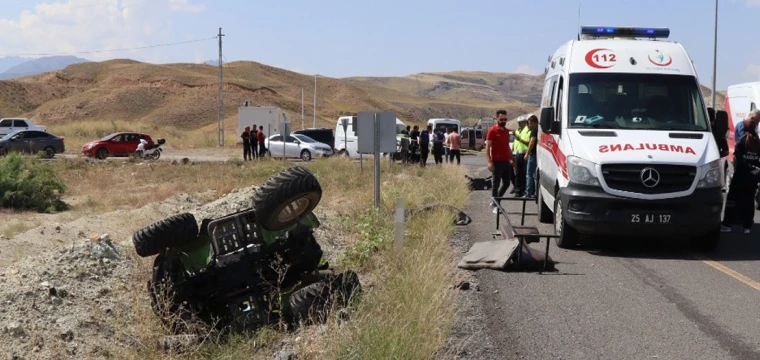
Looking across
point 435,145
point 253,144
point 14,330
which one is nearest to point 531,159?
point 14,330

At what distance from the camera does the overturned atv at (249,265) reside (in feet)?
27.7

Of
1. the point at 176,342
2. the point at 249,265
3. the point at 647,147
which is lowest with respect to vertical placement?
the point at 176,342

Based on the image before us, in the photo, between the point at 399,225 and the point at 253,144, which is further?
the point at 253,144

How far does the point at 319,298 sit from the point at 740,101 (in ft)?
48.2

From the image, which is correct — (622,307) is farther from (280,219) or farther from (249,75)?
(249,75)

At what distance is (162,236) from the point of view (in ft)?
27.6

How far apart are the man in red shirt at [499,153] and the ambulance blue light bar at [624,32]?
9.75ft

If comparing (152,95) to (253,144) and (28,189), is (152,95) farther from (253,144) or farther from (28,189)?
(28,189)

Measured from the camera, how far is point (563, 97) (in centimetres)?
1278

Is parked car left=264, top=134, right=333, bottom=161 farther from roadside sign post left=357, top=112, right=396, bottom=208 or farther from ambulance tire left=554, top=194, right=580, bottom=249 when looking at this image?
ambulance tire left=554, top=194, right=580, bottom=249

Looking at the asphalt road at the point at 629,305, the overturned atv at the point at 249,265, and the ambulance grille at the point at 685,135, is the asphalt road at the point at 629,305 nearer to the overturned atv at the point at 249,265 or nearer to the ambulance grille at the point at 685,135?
the ambulance grille at the point at 685,135

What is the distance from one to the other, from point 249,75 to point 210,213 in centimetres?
13879

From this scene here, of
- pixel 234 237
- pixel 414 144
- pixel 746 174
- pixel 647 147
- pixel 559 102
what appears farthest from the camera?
pixel 414 144

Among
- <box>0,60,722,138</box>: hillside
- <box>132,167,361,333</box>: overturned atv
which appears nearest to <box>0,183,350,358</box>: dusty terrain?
<box>132,167,361,333</box>: overturned atv
